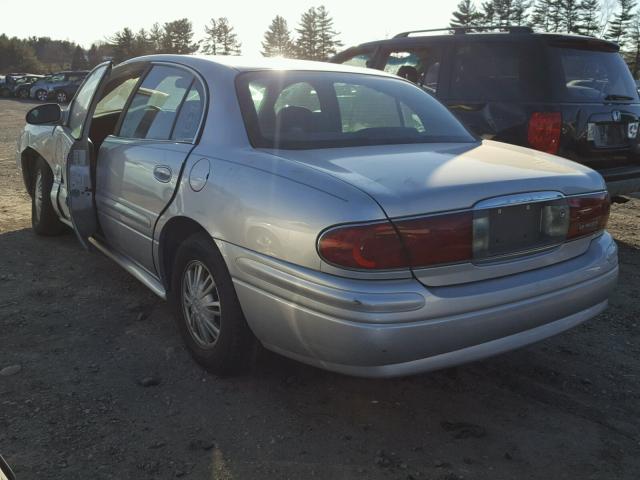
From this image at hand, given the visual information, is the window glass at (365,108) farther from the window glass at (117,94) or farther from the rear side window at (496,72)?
the rear side window at (496,72)

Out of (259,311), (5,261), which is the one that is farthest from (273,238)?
(5,261)

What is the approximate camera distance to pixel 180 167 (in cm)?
312

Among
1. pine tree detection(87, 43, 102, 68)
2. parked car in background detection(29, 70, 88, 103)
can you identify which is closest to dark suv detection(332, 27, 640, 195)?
parked car in background detection(29, 70, 88, 103)

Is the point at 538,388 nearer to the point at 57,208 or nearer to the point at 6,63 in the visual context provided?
the point at 57,208

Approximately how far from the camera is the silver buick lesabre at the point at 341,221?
7.51 feet

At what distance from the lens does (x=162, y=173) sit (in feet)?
10.7

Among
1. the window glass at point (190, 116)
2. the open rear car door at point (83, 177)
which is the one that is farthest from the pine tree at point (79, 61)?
the window glass at point (190, 116)

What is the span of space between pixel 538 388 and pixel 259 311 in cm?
147

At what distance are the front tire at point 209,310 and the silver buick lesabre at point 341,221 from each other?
0.03ft

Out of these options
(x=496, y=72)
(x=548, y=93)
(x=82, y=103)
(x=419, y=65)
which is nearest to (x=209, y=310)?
(x=82, y=103)

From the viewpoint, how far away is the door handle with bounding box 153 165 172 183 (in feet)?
10.5

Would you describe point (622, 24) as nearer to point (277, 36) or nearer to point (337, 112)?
point (277, 36)

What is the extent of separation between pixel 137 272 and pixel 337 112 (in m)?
1.52

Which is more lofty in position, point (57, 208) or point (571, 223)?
point (571, 223)
